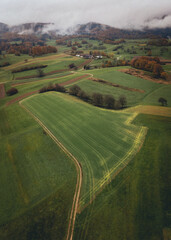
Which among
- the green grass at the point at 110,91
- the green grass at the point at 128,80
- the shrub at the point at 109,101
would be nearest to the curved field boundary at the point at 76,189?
the shrub at the point at 109,101

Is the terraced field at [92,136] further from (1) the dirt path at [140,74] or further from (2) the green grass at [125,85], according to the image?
(1) the dirt path at [140,74]

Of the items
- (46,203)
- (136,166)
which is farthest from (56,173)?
(136,166)

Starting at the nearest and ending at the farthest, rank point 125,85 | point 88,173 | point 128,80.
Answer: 1. point 88,173
2. point 125,85
3. point 128,80

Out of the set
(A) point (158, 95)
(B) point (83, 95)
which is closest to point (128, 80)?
(A) point (158, 95)

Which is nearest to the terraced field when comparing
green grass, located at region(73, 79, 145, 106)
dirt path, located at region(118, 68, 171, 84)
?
green grass, located at region(73, 79, 145, 106)

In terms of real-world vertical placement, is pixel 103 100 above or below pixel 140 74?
below

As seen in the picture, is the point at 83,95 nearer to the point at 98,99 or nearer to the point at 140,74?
the point at 98,99
